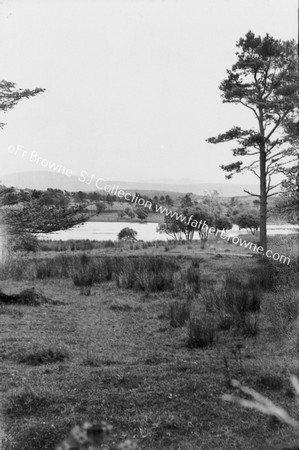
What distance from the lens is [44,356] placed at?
Result: 6055mm

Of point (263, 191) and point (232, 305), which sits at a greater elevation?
point (263, 191)

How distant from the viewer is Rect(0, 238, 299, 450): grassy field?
3.86 metres

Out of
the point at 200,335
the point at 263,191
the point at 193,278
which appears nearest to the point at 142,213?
the point at 263,191

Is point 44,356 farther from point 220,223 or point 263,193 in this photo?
point 220,223

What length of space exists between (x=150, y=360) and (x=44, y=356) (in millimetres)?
1396

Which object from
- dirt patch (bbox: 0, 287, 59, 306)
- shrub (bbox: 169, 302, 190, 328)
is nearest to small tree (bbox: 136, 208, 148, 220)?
dirt patch (bbox: 0, 287, 59, 306)

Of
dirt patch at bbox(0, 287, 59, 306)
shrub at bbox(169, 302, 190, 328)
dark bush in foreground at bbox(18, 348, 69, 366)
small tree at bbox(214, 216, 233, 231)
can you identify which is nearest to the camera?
dark bush in foreground at bbox(18, 348, 69, 366)

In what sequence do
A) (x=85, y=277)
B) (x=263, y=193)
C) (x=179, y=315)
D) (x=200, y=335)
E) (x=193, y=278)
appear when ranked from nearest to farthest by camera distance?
(x=200, y=335) < (x=179, y=315) < (x=193, y=278) < (x=85, y=277) < (x=263, y=193)

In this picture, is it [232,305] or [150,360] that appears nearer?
[150,360]

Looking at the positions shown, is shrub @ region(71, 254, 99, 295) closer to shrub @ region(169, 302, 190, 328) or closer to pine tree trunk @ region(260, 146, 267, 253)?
shrub @ region(169, 302, 190, 328)

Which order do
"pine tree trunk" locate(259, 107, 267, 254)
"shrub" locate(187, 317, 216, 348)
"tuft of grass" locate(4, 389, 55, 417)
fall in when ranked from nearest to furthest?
"tuft of grass" locate(4, 389, 55, 417) → "shrub" locate(187, 317, 216, 348) → "pine tree trunk" locate(259, 107, 267, 254)

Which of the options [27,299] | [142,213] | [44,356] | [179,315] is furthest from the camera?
[142,213]

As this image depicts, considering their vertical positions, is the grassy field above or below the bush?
below

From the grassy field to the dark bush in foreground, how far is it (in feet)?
0.05
